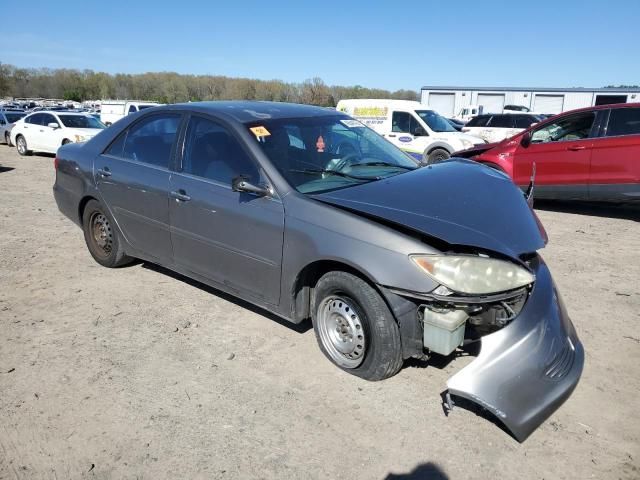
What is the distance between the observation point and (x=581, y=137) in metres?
7.88

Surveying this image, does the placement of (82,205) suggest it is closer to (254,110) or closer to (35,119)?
(254,110)

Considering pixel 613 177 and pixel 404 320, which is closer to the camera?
pixel 404 320

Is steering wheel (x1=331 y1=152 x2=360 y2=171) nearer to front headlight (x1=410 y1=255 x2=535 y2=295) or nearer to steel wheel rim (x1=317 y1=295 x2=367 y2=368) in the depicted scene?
steel wheel rim (x1=317 y1=295 x2=367 y2=368)

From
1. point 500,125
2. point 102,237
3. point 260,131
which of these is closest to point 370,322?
point 260,131

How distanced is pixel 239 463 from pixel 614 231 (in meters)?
6.55

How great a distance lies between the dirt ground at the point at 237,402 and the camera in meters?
2.51

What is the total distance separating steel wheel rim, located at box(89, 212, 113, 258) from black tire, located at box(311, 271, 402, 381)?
109 inches

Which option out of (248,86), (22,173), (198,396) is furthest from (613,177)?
(248,86)

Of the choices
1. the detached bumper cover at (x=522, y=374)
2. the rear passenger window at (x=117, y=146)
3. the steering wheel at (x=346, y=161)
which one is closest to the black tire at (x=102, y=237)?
the rear passenger window at (x=117, y=146)

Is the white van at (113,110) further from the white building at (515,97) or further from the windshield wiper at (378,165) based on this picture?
the white building at (515,97)

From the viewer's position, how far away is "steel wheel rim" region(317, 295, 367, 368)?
10.3ft

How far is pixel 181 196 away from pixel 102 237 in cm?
167

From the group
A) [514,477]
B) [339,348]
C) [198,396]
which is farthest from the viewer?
[339,348]

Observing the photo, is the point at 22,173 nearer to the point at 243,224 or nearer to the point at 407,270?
the point at 243,224
